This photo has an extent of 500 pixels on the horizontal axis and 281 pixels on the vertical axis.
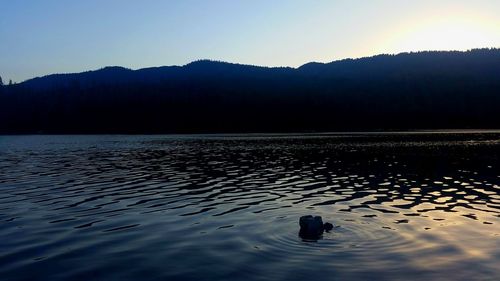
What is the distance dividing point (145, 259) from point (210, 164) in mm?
46856

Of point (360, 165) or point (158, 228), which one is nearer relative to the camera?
point (158, 228)

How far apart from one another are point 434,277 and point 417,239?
224 inches

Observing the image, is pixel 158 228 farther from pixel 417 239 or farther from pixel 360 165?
pixel 360 165

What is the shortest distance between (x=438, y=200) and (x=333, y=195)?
26.0 feet

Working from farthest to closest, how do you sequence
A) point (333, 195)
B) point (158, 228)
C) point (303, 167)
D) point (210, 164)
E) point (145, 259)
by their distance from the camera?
point (210, 164), point (303, 167), point (333, 195), point (158, 228), point (145, 259)

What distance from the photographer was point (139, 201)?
111ft

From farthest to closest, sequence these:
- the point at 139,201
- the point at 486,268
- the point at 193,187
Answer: the point at 193,187, the point at 139,201, the point at 486,268

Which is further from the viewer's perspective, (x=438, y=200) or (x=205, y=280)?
(x=438, y=200)

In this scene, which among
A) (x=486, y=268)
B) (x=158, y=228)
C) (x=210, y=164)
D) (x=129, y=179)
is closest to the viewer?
(x=486, y=268)

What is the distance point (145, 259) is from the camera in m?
19.1

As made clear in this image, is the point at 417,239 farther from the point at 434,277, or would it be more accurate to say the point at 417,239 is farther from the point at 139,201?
the point at 139,201

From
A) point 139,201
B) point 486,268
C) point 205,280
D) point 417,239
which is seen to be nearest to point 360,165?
point 139,201

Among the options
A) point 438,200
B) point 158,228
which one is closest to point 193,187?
point 158,228

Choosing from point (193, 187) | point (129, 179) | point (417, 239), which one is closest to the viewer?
point (417, 239)
